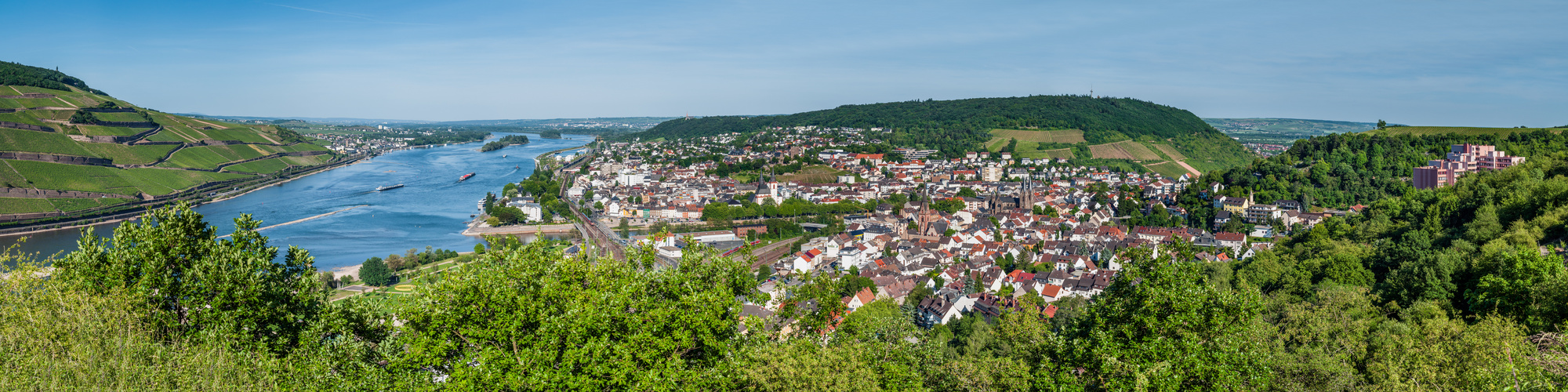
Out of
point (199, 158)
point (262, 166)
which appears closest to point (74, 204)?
point (199, 158)

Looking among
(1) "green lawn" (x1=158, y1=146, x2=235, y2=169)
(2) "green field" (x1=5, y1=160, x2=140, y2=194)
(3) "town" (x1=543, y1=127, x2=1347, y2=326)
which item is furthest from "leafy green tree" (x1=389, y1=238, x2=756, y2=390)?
(1) "green lawn" (x1=158, y1=146, x2=235, y2=169)

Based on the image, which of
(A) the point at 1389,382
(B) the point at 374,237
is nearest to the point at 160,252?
(A) the point at 1389,382

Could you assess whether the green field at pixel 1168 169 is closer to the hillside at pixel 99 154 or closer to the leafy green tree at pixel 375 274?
the leafy green tree at pixel 375 274

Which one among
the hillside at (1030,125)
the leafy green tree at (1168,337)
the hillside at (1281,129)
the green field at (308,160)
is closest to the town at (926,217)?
the leafy green tree at (1168,337)

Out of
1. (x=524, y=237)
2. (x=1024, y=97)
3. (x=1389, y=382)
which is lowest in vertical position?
(x=524, y=237)

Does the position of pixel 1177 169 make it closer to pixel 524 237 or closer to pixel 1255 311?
pixel 524 237
